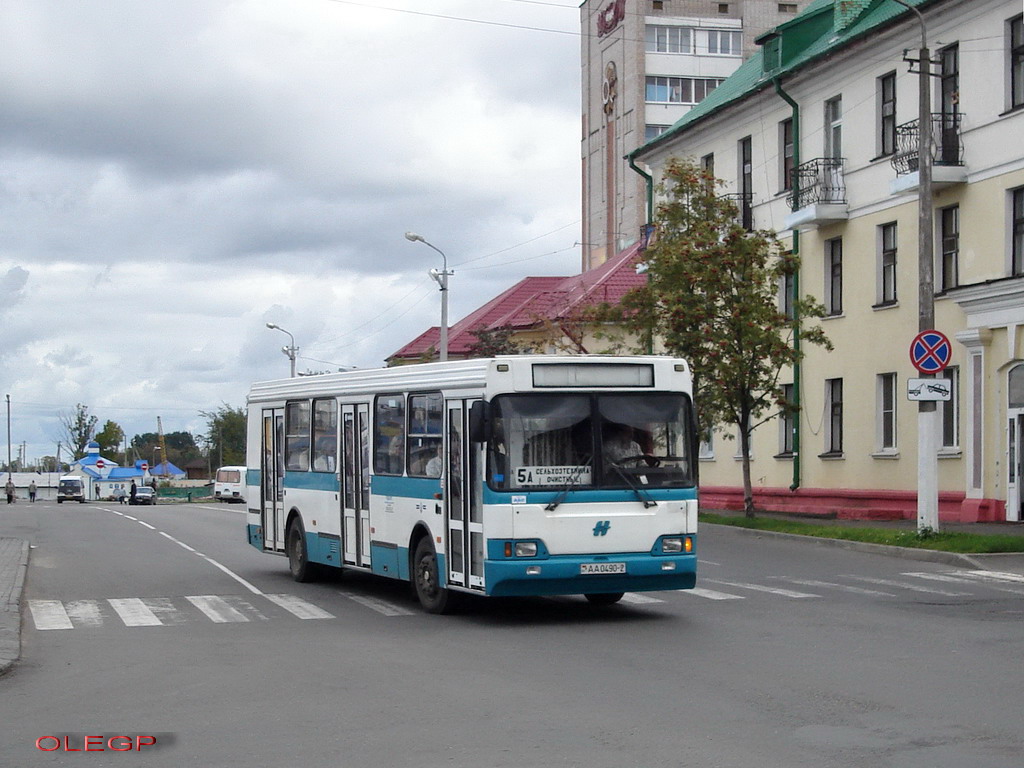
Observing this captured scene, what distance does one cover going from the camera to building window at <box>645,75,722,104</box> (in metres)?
86.8

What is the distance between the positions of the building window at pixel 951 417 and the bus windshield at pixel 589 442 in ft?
55.8

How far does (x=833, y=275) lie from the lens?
36.7 metres

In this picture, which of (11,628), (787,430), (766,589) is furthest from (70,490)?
(11,628)

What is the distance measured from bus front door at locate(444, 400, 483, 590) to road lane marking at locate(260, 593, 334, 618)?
178 centimetres

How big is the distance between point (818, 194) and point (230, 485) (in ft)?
208

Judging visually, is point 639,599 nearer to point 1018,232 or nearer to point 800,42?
point 1018,232

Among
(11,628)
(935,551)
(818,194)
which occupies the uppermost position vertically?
(818,194)

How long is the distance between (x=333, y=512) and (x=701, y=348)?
14.9 meters

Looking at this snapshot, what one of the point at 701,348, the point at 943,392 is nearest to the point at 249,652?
the point at 943,392

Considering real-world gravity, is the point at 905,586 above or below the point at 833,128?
below

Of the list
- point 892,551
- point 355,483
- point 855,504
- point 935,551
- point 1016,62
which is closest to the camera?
point 355,483

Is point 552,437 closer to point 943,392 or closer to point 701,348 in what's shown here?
point 943,392

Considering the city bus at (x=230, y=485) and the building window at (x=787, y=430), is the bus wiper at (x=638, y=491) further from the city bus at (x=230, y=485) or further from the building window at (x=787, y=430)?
the city bus at (x=230, y=485)

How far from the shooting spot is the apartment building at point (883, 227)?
29.1 m
